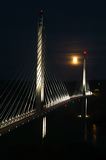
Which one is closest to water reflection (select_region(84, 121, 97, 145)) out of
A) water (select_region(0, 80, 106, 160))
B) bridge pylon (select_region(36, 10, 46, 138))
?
water (select_region(0, 80, 106, 160))

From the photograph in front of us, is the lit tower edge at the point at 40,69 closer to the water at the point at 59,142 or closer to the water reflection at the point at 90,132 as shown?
the water at the point at 59,142

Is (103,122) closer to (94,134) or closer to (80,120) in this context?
(80,120)

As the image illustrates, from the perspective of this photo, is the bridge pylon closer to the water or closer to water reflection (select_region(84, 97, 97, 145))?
the water

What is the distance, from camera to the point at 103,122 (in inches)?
1463

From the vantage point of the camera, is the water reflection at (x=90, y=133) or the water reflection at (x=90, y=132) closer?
the water reflection at (x=90, y=133)

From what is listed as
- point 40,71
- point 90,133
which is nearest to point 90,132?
point 90,133

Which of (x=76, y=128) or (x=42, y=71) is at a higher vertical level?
(x=42, y=71)

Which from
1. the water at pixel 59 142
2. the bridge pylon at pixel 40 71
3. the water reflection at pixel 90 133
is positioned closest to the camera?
the water at pixel 59 142

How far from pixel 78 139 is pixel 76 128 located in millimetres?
5456

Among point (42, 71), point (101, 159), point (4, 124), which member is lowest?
point (101, 159)

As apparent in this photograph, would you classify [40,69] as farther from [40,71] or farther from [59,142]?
[59,142]

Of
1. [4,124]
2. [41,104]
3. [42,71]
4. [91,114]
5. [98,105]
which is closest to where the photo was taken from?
[4,124]

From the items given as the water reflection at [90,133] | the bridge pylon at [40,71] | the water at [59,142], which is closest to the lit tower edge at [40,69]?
the bridge pylon at [40,71]

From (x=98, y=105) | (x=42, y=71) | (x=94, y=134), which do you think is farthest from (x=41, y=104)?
(x=98, y=105)
